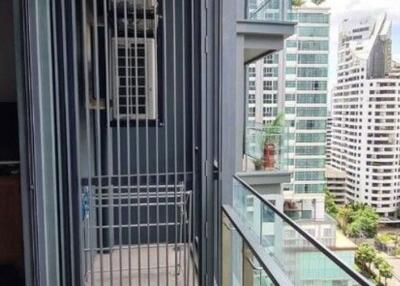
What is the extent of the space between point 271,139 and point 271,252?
148 inches

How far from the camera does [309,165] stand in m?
7.64

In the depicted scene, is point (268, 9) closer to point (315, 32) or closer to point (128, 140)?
point (315, 32)

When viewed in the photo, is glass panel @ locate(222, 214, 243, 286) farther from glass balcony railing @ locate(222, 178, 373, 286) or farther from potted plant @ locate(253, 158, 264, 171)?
potted plant @ locate(253, 158, 264, 171)

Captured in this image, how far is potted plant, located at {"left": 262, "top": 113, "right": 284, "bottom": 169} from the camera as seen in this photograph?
5352 millimetres

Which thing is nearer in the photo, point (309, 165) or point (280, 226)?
point (280, 226)

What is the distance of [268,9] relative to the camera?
4867 mm

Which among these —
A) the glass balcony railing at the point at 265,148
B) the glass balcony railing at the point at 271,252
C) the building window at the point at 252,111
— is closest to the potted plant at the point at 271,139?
the glass balcony railing at the point at 265,148

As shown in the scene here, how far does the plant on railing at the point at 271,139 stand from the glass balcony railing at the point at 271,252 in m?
2.97

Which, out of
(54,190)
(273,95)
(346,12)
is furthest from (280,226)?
(346,12)

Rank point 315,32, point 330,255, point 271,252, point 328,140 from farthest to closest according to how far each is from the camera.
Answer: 1. point 328,140
2. point 315,32
3. point 271,252
4. point 330,255

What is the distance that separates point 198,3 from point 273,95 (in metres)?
4.57

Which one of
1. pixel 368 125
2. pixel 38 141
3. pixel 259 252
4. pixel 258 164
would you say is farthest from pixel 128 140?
pixel 368 125

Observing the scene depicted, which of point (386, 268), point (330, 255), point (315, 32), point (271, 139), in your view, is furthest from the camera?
point (315, 32)

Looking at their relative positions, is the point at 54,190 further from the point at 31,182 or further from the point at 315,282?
the point at 315,282
